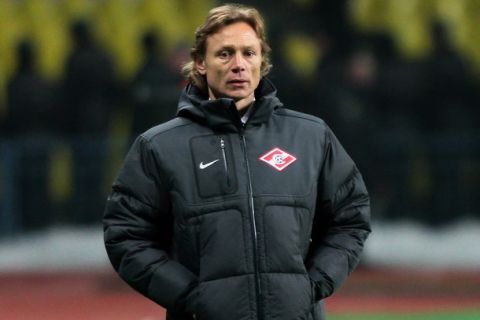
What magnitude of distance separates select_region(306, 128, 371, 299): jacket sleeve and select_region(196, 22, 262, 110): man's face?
30 centimetres

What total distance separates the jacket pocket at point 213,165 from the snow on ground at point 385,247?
9933 millimetres

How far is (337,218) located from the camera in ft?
14.4

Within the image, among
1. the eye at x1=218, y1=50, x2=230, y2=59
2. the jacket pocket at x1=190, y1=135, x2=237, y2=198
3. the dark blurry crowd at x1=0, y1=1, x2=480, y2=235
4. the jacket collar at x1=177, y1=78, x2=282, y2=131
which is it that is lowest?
the dark blurry crowd at x1=0, y1=1, x2=480, y2=235

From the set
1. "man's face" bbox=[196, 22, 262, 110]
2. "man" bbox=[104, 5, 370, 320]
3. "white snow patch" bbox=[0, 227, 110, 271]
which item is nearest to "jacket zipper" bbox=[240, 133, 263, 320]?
"man" bbox=[104, 5, 370, 320]

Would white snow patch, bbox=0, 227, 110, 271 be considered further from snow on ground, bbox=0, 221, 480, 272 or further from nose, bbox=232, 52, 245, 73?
nose, bbox=232, 52, 245, 73

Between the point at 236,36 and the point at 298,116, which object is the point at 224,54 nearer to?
the point at 236,36

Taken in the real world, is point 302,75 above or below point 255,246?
below

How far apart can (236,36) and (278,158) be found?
384 mm

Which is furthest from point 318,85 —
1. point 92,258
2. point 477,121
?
point 92,258

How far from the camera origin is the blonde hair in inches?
169

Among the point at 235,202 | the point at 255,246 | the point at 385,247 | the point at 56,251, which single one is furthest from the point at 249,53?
the point at 56,251

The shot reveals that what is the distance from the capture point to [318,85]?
1309 cm

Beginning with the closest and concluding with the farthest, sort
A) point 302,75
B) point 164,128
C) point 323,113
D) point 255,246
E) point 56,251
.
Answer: point 255,246
point 164,128
point 323,113
point 302,75
point 56,251

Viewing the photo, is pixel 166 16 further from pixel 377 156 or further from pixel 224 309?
pixel 224 309
